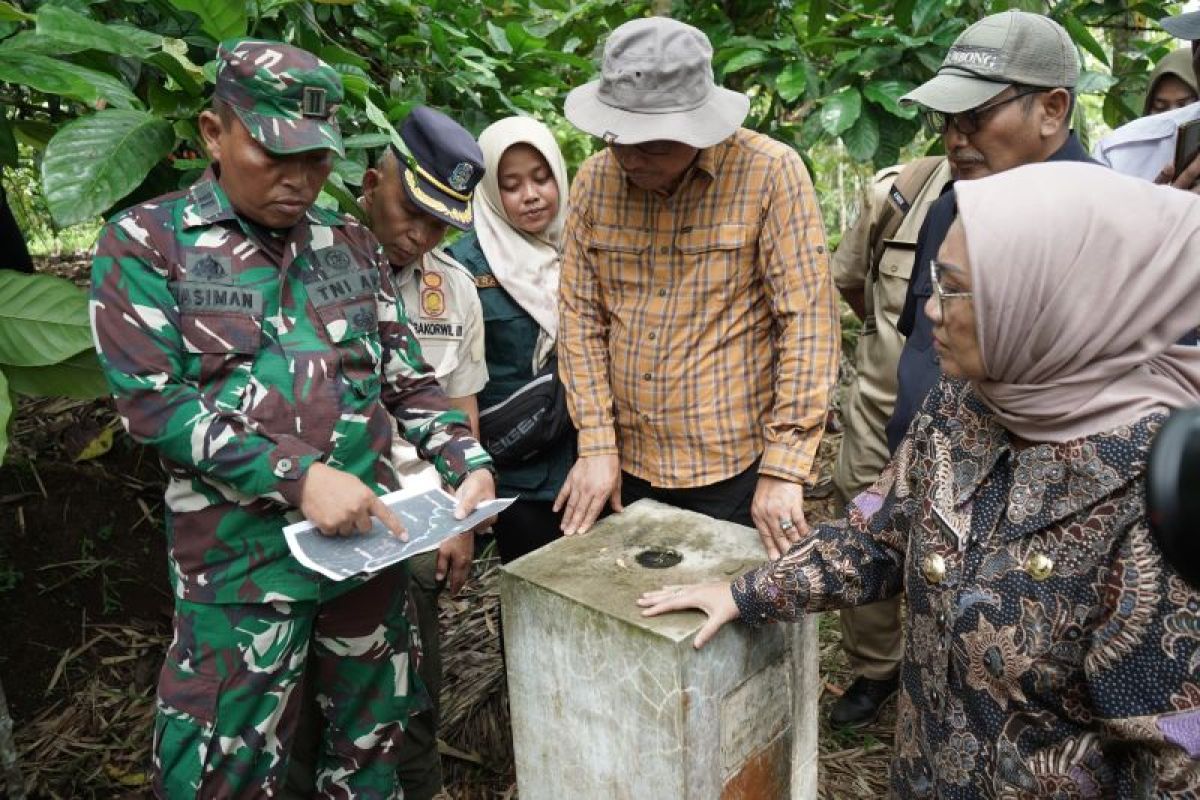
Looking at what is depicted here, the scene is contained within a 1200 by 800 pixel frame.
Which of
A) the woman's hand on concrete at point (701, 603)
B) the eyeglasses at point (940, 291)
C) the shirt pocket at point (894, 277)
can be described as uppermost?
the eyeglasses at point (940, 291)

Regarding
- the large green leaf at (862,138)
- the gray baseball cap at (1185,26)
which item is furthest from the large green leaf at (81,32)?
the gray baseball cap at (1185,26)

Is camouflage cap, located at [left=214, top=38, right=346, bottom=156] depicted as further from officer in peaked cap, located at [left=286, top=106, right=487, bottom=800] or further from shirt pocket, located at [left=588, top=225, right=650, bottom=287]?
shirt pocket, located at [left=588, top=225, right=650, bottom=287]

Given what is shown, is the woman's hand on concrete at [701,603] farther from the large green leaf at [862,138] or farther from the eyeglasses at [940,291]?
the large green leaf at [862,138]

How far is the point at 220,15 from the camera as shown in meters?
2.04

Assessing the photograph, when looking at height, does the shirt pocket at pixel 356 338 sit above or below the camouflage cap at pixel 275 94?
below

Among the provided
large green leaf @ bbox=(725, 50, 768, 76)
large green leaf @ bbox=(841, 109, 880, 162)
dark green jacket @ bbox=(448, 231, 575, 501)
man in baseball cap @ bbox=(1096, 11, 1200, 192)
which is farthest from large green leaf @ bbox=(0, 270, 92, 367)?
man in baseball cap @ bbox=(1096, 11, 1200, 192)

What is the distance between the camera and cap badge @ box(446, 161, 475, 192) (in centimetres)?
224

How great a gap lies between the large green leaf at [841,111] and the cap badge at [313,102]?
196 cm

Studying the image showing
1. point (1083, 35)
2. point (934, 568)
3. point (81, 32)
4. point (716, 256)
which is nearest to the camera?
point (934, 568)

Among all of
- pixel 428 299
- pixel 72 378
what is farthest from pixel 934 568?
pixel 72 378

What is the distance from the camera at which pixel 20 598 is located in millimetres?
2975

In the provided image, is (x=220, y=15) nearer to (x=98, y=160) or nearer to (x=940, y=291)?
(x=98, y=160)

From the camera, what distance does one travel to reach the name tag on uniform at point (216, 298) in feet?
5.70

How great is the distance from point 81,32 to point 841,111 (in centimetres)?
230
